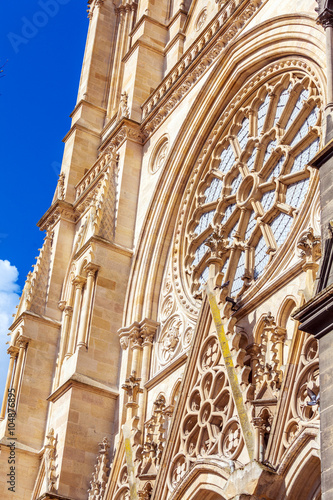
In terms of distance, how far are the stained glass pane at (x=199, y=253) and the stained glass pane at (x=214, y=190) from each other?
102 cm

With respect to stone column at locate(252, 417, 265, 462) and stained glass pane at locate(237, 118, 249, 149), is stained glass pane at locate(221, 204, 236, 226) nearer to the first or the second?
stained glass pane at locate(237, 118, 249, 149)

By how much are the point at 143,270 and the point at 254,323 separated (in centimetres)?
535

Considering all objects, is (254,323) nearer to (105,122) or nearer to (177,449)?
(177,449)

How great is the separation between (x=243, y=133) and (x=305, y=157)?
2.73 metres

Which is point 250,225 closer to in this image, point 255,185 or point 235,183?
point 255,185

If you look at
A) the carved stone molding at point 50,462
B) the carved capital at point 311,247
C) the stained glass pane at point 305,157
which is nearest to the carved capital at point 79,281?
the carved stone molding at point 50,462

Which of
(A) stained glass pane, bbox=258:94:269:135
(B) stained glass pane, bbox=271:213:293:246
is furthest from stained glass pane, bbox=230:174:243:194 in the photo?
(B) stained glass pane, bbox=271:213:293:246

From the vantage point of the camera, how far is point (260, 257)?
16.0 metres

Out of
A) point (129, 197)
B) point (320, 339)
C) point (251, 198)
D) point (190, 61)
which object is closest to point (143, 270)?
point (129, 197)

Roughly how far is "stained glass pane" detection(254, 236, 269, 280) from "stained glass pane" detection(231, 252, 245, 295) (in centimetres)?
37

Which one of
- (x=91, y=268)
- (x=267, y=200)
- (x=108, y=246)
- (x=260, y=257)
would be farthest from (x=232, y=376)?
(x=108, y=246)

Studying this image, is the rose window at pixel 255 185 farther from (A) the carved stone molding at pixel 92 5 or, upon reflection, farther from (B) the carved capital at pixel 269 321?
(A) the carved stone molding at pixel 92 5

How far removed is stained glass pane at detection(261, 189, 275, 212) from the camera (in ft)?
53.5

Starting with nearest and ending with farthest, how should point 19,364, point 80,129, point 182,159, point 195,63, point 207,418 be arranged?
Result: point 207,418, point 182,159, point 195,63, point 19,364, point 80,129
